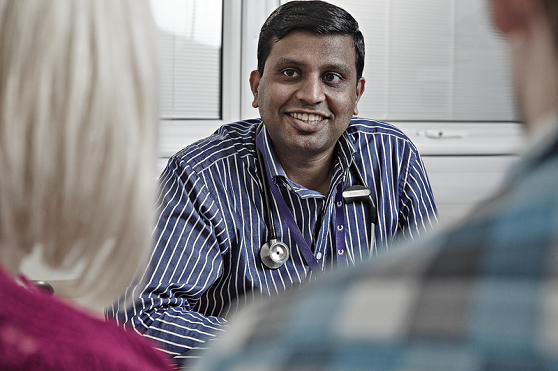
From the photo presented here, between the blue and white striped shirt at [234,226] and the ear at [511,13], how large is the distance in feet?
3.32

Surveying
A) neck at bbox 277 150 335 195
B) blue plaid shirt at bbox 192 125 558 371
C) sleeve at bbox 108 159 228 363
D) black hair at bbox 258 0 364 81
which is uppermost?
black hair at bbox 258 0 364 81

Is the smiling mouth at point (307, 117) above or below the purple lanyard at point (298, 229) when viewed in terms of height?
above

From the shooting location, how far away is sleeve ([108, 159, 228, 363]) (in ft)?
4.07

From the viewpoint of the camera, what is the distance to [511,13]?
340mm

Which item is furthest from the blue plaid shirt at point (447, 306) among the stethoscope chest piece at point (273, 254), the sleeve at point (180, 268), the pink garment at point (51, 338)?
the stethoscope chest piece at point (273, 254)

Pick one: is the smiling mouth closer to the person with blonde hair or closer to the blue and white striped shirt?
the blue and white striped shirt

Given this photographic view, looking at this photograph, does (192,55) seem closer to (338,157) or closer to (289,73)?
(289,73)

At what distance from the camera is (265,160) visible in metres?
1.62

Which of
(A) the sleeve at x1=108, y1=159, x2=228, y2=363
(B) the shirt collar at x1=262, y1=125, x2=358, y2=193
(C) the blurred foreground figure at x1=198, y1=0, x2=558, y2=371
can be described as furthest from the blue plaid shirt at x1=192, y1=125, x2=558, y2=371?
(B) the shirt collar at x1=262, y1=125, x2=358, y2=193

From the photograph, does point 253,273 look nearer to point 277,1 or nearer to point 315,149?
point 315,149

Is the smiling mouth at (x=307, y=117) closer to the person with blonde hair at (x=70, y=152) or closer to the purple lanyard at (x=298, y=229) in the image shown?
the purple lanyard at (x=298, y=229)

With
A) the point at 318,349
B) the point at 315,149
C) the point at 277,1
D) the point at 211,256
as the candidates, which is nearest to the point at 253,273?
the point at 211,256

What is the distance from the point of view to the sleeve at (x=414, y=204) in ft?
5.47

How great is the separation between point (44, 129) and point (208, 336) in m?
0.81
